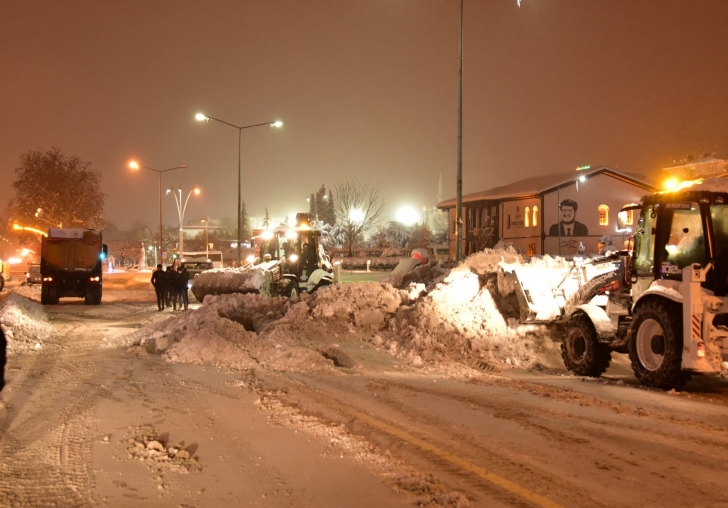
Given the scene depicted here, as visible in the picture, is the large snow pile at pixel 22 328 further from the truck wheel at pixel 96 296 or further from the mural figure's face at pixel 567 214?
the mural figure's face at pixel 567 214

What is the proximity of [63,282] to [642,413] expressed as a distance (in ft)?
82.0

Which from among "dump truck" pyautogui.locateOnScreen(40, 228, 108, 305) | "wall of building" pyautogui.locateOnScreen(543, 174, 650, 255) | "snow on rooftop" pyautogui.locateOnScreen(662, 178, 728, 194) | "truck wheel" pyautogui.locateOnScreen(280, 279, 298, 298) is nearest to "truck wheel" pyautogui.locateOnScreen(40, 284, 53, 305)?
"dump truck" pyautogui.locateOnScreen(40, 228, 108, 305)

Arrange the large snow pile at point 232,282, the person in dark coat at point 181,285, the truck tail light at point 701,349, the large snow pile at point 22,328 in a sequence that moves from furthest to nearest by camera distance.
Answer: the person in dark coat at point 181,285, the large snow pile at point 232,282, the large snow pile at point 22,328, the truck tail light at point 701,349

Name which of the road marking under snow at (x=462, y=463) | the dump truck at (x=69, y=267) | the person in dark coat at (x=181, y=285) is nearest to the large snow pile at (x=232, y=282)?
the person in dark coat at (x=181, y=285)

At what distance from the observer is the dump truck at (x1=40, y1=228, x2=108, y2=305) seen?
2753 cm

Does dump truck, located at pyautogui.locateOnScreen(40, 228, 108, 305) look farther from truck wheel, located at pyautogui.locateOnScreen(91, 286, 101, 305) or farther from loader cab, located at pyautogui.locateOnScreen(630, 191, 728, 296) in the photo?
loader cab, located at pyautogui.locateOnScreen(630, 191, 728, 296)

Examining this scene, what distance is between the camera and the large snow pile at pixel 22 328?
1423cm

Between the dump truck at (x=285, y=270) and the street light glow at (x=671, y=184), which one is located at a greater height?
the street light glow at (x=671, y=184)

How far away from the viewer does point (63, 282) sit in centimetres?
2773

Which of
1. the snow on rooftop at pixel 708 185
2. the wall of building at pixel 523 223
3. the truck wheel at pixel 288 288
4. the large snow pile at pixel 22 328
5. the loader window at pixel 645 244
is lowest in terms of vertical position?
the large snow pile at pixel 22 328

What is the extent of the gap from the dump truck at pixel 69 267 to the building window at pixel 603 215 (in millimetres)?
38751

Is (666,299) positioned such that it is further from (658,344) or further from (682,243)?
(682,243)

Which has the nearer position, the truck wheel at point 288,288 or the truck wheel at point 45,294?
the truck wheel at point 288,288

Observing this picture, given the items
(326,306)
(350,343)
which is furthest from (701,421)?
(326,306)
